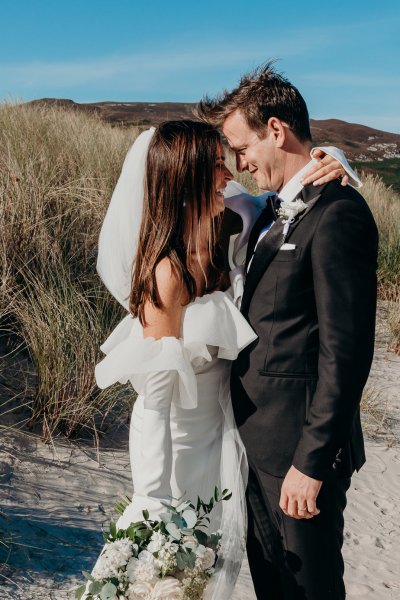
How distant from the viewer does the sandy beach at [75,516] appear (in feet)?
12.1

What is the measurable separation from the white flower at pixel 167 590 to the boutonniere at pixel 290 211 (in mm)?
1104

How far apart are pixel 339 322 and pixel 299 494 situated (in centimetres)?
55

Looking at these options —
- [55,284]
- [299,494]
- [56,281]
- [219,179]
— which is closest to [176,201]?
[219,179]

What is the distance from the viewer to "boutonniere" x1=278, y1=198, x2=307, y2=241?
89.6 inches

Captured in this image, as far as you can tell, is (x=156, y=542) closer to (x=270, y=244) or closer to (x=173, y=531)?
(x=173, y=531)

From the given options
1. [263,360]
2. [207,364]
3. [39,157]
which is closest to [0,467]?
[207,364]

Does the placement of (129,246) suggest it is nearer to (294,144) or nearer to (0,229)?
(294,144)

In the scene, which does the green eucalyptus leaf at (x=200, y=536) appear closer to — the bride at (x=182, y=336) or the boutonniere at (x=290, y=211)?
the bride at (x=182, y=336)

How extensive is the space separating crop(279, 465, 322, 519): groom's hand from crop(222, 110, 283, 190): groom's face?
1029mm

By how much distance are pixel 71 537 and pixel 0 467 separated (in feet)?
2.33

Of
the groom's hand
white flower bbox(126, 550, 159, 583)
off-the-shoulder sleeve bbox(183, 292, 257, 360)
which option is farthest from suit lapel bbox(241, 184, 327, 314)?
white flower bbox(126, 550, 159, 583)

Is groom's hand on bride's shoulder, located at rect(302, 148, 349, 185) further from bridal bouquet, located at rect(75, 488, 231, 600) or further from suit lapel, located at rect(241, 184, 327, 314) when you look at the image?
bridal bouquet, located at rect(75, 488, 231, 600)

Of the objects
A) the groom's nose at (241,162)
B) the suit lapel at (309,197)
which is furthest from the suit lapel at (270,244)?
the groom's nose at (241,162)

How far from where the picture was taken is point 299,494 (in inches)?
86.4
